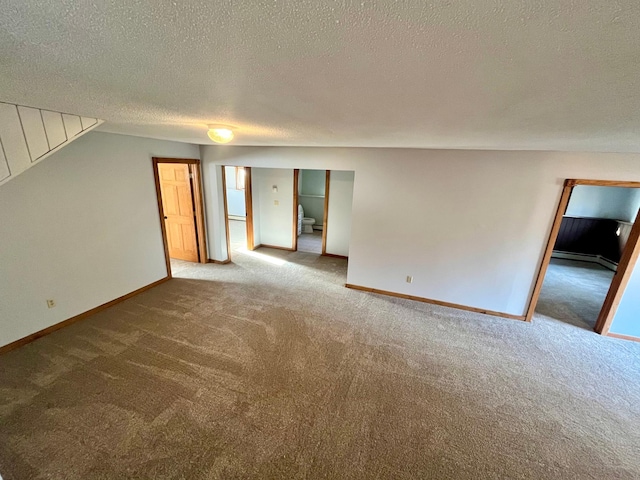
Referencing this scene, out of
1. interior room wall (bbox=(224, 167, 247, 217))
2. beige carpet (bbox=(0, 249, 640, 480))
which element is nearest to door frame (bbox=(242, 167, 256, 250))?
interior room wall (bbox=(224, 167, 247, 217))

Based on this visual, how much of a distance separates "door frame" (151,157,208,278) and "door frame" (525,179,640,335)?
16.7 feet

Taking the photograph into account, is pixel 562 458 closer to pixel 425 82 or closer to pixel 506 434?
pixel 506 434

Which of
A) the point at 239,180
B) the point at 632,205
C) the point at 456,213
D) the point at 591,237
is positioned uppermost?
the point at 239,180

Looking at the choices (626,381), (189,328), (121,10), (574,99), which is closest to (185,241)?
(189,328)

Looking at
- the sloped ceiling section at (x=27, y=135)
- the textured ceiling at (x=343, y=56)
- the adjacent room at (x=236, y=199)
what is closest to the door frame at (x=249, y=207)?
the adjacent room at (x=236, y=199)

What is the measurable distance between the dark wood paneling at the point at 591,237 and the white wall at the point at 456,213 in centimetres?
412

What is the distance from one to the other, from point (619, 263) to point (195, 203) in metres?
5.88

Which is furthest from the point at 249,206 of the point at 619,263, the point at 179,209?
the point at 619,263

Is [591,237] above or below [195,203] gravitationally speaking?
below

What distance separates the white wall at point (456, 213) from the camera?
3004mm

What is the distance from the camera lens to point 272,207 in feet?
19.3

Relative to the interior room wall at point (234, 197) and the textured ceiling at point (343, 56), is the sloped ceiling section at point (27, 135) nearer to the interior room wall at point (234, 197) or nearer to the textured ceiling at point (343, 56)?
A: the textured ceiling at point (343, 56)

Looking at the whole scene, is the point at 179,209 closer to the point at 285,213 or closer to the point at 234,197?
the point at 285,213

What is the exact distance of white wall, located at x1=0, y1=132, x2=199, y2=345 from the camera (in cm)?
249
